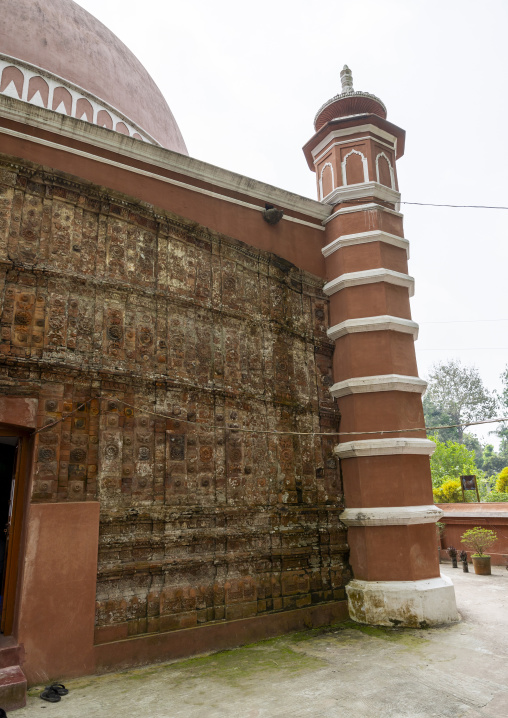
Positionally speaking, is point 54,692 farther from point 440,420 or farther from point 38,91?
point 440,420

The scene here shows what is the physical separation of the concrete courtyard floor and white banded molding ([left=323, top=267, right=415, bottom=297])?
472cm

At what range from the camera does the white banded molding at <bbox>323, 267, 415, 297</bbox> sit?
750 centimetres

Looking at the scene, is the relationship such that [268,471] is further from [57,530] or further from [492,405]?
[492,405]

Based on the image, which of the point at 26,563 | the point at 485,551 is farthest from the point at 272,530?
the point at 485,551

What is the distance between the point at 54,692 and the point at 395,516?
4.31 m

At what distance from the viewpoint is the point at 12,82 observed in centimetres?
800

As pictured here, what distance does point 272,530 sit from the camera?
6.29m

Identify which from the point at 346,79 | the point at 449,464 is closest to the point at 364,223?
the point at 346,79

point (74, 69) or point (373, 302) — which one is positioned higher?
point (74, 69)

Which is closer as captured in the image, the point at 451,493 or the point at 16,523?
the point at 16,523

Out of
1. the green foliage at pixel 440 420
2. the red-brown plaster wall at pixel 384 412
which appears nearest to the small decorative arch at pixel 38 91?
the red-brown plaster wall at pixel 384 412

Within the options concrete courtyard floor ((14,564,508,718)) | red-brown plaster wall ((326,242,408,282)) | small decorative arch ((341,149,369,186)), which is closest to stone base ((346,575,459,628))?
concrete courtyard floor ((14,564,508,718))

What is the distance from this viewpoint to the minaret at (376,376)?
21.4 feet

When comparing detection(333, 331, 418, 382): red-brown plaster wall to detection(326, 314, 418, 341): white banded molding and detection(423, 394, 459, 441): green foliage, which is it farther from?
detection(423, 394, 459, 441): green foliage
